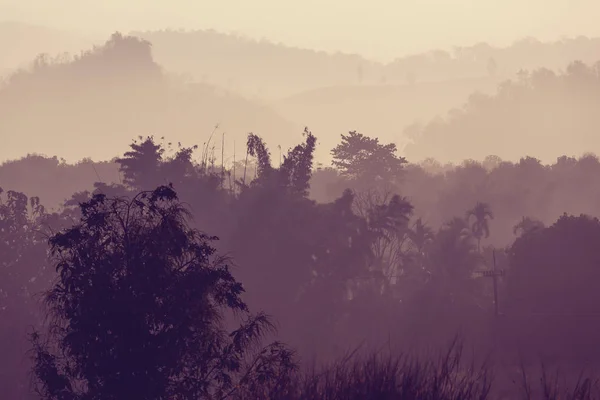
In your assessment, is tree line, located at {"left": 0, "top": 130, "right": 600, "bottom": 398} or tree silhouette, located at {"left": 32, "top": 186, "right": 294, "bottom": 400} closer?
tree silhouette, located at {"left": 32, "top": 186, "right": 294, "bottom": 400}

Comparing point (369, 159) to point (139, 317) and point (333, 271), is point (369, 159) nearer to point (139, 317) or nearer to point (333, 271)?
point (333, 271)

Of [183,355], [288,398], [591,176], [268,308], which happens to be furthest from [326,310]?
[591,176]

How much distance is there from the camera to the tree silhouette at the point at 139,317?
32.2 meters

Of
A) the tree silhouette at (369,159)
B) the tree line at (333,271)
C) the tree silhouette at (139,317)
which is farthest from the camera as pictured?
the tree silhouette at (369,159)

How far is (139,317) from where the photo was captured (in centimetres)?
3222

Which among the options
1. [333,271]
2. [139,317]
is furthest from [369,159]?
Answer: [139,317]

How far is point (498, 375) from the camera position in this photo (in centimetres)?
6444

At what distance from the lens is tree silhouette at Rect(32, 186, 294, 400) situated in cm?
3216

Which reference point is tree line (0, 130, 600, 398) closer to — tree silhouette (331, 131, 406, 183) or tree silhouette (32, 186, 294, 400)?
tree silhouette (32, 186, 294, 400)

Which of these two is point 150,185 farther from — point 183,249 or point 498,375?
point 183,249

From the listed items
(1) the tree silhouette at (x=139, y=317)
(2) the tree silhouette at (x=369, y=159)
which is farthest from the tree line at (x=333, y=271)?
(2) the tree silhouette at (x=369, y=159)

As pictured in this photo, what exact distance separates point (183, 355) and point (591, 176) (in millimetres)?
133974

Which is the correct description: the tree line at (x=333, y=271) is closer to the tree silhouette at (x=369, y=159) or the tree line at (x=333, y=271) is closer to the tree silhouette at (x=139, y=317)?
the tree silhouette at (x=139, y=317)

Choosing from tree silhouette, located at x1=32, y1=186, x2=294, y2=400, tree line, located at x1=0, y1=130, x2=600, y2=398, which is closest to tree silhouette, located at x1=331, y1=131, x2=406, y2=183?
tree line, located at x1=0, y1=130, x2=600, y2=398
